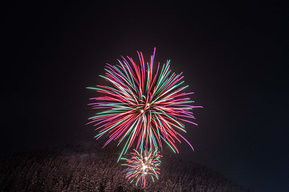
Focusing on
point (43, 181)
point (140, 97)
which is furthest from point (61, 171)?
point (140, 97)

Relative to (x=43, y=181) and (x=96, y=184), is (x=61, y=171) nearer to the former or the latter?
(x=43, y=181)

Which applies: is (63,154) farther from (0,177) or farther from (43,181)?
(0,177)

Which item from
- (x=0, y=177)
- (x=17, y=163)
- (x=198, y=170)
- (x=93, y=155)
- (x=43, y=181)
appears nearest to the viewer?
(x=0, y=177)

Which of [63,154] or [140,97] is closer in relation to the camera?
[140,97]

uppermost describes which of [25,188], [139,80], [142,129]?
[139,80]

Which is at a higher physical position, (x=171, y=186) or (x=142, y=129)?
(x=142, y=129)

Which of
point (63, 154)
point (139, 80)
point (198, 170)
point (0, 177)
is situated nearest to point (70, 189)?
point (0, 177)

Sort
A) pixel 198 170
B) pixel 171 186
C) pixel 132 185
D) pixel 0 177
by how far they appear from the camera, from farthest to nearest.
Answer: pixel 198 170 → pixel 171 186 → pixel 132 185 → pixel 0 177
